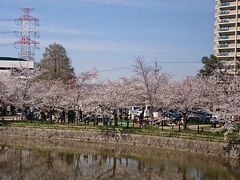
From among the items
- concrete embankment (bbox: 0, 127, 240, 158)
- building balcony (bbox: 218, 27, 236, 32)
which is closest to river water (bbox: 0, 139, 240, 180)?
concrete embankment (bbox: 0, 127, 240, 158)

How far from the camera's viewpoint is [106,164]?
78.4 feet

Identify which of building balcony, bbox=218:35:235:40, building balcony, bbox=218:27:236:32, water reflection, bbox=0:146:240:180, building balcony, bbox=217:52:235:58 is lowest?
water reflection, bbox=0:146:240:180

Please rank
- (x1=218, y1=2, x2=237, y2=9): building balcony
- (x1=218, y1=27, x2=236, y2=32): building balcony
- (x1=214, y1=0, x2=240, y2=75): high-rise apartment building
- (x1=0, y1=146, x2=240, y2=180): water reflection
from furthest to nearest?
(x1=218, y1=2, x2=237, y2=9): building balcony
(x1=218, y1=27, x2=236, y2=32): building balcony
(x1=214, y1=0, x2=240, y2=75): high-rise apartment building
(x1=0, y1=146, x2=240, y2=180): water reflection

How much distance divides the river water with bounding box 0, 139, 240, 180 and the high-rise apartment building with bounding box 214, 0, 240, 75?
38800 mm

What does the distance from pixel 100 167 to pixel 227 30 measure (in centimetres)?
4701

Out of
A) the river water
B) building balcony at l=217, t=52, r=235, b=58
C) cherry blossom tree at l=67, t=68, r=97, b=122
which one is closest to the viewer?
the river water

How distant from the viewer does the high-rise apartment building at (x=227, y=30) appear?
208 ft

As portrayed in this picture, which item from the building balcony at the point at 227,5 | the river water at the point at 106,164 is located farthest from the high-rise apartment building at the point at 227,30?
the river water at the point at 106,164

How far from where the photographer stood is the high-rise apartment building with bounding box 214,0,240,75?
6338 centimetres

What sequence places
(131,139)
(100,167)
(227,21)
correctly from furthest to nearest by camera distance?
1. (227,21)
2. (131,139)
3. (100,167)

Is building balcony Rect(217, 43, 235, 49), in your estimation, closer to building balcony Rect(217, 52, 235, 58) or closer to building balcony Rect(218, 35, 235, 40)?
building balcony Rect(218, 35, 235, 40)

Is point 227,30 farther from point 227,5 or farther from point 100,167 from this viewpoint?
point 100,167

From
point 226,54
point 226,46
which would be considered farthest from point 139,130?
point 226,46

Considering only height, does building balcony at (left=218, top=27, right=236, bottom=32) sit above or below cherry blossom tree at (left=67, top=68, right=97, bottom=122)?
above
